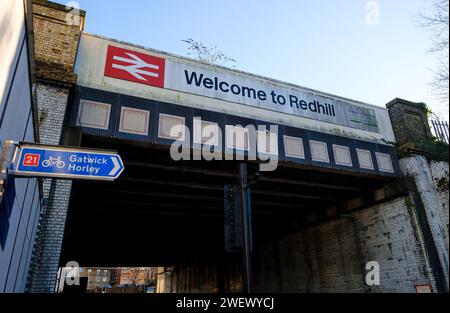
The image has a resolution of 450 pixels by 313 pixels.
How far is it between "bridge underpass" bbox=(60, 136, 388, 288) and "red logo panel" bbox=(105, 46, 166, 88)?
246 centimetres

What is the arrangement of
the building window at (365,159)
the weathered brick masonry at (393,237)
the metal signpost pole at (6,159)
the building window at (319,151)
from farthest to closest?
the building window at (365,159) → the weathered brick masonry at (393,237) → the building window at (319,151) → the metal signpost pole at (6,159)

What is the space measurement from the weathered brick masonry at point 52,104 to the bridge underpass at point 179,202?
1246mm

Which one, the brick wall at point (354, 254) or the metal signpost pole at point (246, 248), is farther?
the brick wall at point (354, 254)

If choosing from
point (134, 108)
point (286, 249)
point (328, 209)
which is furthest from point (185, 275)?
point (134, 108)

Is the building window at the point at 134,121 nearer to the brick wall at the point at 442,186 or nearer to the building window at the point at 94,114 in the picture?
the building window at the point at 94,114

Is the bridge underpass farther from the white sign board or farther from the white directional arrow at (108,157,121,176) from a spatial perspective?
the white directional arrow at (108,157,121,176)

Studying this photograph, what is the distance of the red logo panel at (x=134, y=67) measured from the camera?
36.7 feet

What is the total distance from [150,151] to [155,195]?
4.41 meters

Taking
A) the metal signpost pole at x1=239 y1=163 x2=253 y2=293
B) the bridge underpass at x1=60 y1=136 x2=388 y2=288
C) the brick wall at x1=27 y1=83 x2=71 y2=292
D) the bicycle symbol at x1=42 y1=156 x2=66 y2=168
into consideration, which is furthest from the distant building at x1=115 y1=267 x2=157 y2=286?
the bicycle symbol at x1=42 y1=156 x2=66 y2=168

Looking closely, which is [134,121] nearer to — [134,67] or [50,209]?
[134,67]

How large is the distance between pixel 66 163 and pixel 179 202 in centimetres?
1281

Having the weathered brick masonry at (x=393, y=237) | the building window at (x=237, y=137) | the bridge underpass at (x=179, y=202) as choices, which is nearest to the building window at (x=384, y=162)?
the bridge underpass at (x=179, y=202)

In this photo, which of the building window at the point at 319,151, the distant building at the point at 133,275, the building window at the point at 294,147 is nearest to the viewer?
the building window at the point at 294,147

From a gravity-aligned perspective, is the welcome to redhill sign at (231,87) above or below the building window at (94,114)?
above
